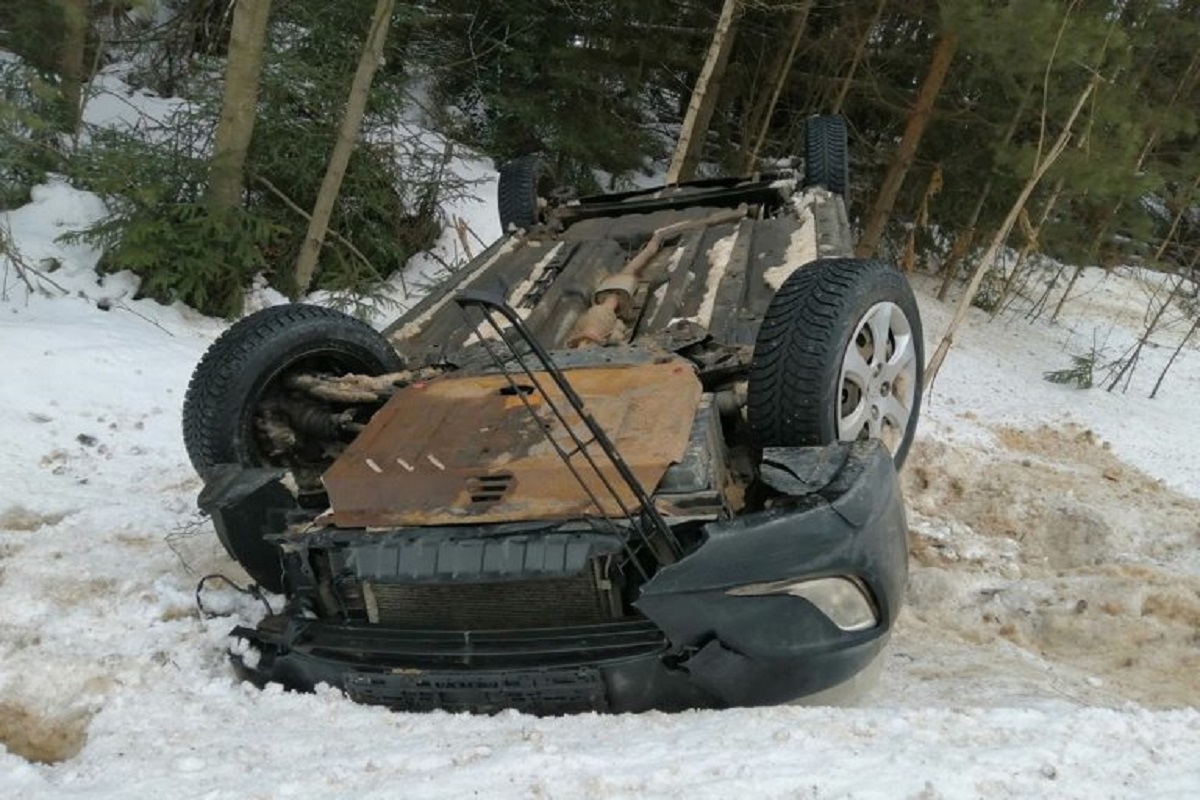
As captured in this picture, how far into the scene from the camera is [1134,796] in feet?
7.23

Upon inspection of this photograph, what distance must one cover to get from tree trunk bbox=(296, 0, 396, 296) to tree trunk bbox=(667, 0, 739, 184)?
3012 millimetres

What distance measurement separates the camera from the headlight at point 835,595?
2.63 meters

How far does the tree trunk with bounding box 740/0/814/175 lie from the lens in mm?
→ 13000

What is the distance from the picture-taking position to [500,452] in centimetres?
314

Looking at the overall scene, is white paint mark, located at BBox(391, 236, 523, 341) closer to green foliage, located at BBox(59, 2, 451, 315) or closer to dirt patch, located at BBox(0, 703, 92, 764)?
dirt patch, located at BBox(0, 703, 92, 764)

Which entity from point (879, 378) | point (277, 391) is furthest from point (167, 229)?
point (879, 378)

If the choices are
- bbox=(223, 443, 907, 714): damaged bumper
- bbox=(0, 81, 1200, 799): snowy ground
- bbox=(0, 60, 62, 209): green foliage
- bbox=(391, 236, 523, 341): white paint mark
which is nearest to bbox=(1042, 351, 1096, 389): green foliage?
bbox=(0, 81, 1200, 799): snowy ground

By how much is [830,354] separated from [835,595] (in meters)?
0.91

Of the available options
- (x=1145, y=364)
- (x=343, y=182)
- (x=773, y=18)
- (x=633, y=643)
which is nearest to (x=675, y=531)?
(x=633, y=643)

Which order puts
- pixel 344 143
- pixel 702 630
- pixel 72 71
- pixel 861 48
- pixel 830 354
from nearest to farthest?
pixel 702 630 < pixel 830 354 < pixel 344 143 < pixel 72 71 < pixel 861 48

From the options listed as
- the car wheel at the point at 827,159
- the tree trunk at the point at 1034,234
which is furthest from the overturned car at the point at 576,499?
the tree trunk at the point at 1034,234

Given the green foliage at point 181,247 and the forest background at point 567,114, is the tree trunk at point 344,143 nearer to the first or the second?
the forest background at point 567,114

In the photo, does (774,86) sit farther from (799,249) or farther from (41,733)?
(41,733)

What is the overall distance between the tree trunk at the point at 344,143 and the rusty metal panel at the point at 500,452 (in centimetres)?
571
